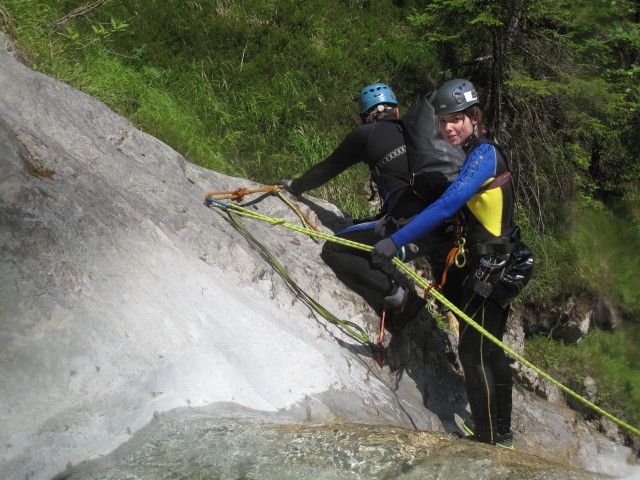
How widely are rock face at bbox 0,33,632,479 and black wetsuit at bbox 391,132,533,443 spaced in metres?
0.51

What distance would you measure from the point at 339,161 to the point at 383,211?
59cm

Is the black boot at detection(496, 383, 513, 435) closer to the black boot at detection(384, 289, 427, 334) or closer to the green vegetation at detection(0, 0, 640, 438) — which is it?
the black boot at detection(384, 289, 427, 334)

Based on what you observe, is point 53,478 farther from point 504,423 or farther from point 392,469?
point 504,423

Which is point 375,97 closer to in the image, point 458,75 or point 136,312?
point 136,312

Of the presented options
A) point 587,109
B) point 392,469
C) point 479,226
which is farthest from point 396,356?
point 587,109

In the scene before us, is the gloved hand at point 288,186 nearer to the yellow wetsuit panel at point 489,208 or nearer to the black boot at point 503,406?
the yellow wetsuit panel at point 489,208

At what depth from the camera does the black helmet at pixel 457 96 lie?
386cm

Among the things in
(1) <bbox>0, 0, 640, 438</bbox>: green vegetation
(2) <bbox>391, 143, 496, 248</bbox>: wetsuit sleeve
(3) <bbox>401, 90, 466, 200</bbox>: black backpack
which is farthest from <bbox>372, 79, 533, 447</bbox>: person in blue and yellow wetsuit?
(1) <bbox>0, 0, 640, 438</bbox>: green vegetation

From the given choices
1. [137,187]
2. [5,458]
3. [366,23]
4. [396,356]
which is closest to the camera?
[5,458]

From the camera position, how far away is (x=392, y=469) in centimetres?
260

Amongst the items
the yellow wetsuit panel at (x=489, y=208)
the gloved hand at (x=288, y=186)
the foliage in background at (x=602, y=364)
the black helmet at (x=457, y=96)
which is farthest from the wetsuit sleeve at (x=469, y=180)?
the foliage in background at (x=602, y=364)

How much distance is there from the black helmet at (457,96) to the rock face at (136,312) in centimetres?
170

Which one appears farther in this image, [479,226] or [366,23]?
[366,23]

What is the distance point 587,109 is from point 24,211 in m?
7.15
